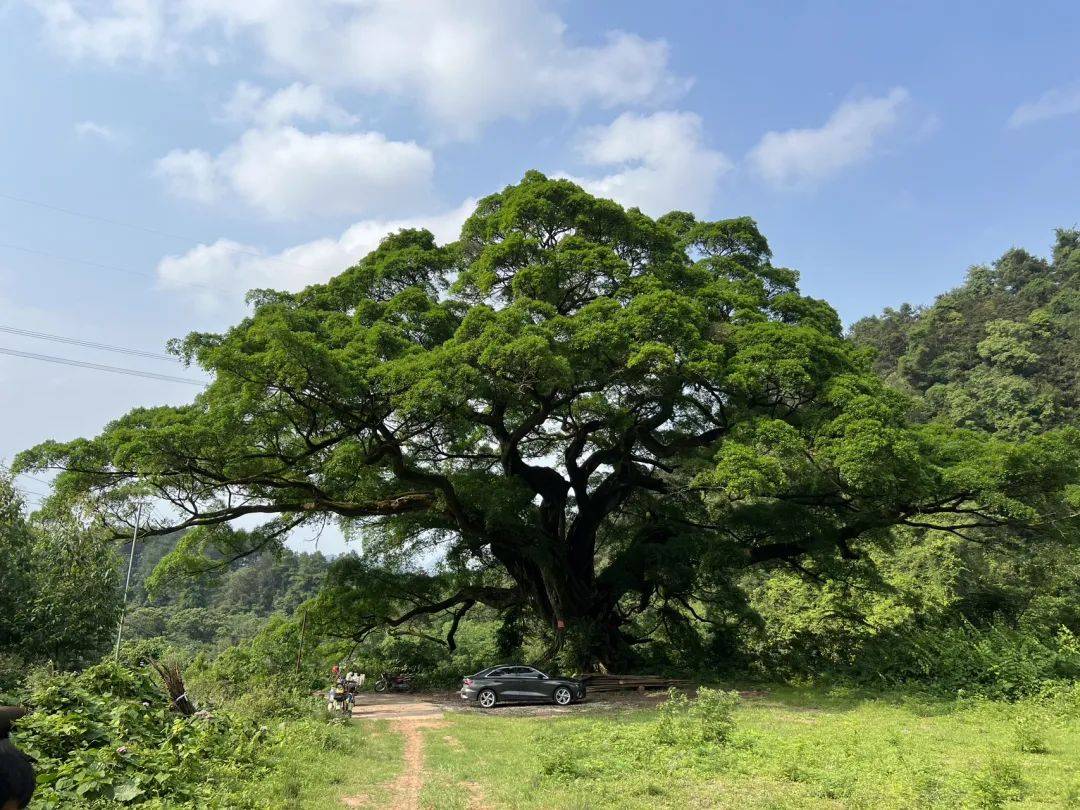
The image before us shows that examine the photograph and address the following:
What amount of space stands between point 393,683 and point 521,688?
646 centimetres

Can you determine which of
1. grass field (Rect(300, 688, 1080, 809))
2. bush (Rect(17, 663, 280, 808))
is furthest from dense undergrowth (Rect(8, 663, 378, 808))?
grass field (Rect(300, 688, 1080, 809))

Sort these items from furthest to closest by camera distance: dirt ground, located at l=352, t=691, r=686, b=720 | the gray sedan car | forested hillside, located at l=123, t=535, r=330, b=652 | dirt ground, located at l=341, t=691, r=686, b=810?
forested hillside, located at l=123, t=535, r=330, b=652 < the gray sedan car < dirt ground, located at l=352, t=691, r=686, b=720 < dirt ground, located at l=341, t=691, r=686, b=810

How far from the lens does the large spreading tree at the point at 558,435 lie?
509 inches

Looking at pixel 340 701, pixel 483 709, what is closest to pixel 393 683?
pixel 483 709

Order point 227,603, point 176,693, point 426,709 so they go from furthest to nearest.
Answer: point 227,603 → point 426,709 → point 176,693

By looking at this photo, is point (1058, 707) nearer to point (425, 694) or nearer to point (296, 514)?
point (425, 694)

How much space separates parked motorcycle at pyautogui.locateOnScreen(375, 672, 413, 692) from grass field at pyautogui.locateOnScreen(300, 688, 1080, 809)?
795cm

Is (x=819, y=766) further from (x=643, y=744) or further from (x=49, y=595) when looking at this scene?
(x=49, y=595)

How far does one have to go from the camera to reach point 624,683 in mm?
16000

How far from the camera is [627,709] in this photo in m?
13.4

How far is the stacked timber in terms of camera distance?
15.9 metres

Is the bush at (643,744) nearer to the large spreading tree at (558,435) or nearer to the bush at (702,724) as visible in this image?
the bush at (702,724)

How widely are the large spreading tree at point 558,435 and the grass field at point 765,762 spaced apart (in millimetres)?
4064

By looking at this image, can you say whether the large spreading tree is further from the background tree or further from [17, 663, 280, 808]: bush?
[17, 663, 280, 808]: bush
